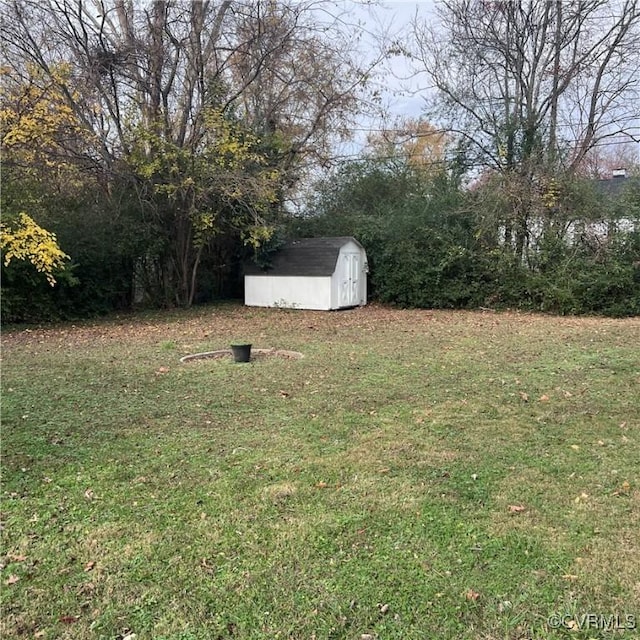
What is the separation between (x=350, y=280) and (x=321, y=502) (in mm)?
12311

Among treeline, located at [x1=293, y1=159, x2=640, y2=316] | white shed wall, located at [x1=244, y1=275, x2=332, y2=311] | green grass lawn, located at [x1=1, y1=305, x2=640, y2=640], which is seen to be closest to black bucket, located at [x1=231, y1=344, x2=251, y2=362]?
green grass lawn, located at [x1=1, y1=305, x2=640, y2=640]

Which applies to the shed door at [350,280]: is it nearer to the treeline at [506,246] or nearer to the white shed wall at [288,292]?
the white shed wall at [288,292]

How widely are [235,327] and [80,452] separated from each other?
7460 millimetres

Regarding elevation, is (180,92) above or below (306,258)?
above

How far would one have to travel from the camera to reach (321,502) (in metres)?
3.36

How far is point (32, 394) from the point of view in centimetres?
588

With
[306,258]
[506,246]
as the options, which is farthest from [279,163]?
[506,246]

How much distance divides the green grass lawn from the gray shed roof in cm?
793

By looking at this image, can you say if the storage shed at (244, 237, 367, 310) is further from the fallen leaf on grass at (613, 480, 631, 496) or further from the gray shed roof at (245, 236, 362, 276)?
the fallen leaf on grass at (613, 480, 631, 496)

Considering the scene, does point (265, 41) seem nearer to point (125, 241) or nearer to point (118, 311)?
point (125, 241)

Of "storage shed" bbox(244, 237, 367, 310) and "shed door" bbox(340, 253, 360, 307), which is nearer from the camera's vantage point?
"storage shed" bbox(244, 237, 367, 310)

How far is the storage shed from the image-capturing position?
581 inches

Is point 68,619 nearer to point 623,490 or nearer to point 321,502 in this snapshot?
point 321,502

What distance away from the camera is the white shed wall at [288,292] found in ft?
48.4
